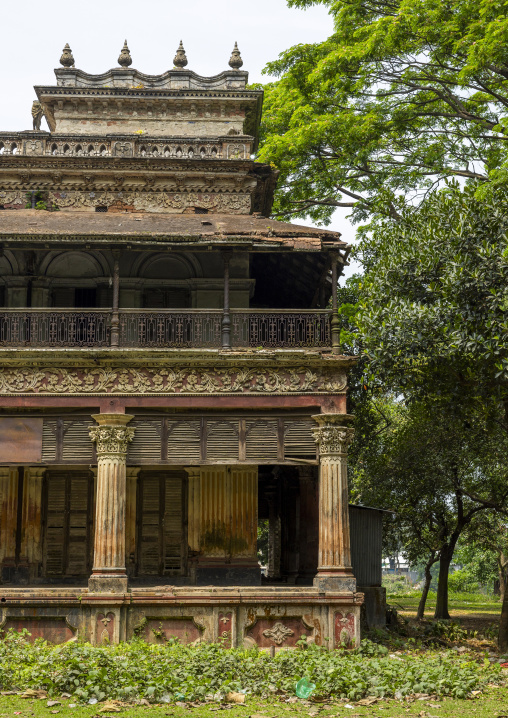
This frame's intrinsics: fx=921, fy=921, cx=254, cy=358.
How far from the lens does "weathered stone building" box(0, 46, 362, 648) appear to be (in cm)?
1582

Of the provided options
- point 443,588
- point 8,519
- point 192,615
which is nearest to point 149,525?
point 8,519

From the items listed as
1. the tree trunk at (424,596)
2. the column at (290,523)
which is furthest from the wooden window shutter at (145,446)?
the tree trunk at (424,596)

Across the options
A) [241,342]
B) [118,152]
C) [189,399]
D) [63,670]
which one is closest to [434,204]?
[241,342]

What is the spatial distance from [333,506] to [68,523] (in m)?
5.77

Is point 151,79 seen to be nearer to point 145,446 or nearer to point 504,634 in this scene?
point 145,446

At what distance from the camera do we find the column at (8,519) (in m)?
18.3

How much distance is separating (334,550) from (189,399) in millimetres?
3719

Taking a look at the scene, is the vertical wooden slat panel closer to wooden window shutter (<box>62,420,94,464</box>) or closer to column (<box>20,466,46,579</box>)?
column (<box>20,466,46,579</box>)

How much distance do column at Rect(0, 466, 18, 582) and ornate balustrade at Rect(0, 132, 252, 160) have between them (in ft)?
23.8

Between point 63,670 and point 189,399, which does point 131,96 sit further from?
point 63,670

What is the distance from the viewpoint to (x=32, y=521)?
1859 centimetres

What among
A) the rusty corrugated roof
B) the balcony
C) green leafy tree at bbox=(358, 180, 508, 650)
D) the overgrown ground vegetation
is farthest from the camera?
the balcony

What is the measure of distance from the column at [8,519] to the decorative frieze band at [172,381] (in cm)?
278

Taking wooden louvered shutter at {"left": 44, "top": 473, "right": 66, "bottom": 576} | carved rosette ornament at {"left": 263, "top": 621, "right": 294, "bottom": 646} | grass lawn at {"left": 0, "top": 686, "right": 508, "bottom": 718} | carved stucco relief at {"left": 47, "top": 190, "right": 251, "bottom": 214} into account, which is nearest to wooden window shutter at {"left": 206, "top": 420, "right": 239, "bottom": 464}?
carved rosette ornament at {"left": 263, "top": 621, "right": 294, "bottom": 646}
